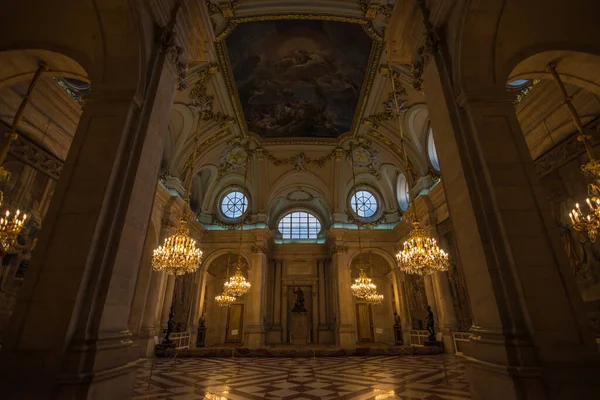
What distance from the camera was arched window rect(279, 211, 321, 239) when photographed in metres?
20.5

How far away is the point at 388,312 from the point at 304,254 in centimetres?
665

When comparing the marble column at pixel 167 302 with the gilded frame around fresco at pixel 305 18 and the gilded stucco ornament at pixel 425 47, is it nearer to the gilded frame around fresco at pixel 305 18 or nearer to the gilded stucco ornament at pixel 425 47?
the gilded frame around fresco at pixel 305 18

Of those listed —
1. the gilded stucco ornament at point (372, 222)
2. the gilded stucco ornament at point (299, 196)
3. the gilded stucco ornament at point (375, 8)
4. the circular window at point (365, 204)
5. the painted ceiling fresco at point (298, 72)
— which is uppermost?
the painted ceiling fresco at point (298, 72)

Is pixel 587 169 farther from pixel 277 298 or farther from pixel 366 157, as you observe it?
pixel 277 298

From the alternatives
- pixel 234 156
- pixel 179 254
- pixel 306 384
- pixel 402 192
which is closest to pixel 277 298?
pixel 234 156

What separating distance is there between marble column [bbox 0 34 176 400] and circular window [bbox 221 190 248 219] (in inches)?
564

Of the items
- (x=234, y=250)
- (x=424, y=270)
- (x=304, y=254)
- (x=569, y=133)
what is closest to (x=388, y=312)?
(x=304, y=254)

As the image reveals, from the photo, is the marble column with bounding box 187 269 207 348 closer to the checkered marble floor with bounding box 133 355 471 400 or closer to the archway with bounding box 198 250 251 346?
the archway with bounding box 198 250 251 346

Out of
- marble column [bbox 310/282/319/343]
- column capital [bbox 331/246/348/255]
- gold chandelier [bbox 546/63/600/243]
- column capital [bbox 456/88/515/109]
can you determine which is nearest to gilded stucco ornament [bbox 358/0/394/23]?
gold chandelier [bbox 546/63/600/243]

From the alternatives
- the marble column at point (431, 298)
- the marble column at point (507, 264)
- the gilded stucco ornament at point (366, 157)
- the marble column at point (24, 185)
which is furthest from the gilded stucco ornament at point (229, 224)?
the marble column at point (507, 264)

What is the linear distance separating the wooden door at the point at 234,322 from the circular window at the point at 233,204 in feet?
20.1

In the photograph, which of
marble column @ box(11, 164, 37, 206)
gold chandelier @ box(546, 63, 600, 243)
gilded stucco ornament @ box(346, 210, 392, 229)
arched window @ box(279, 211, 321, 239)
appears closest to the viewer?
gold chandelier @ box(546, 63, 600, 243)

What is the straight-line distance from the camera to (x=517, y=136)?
12.7ft

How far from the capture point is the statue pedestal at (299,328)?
17516mm
